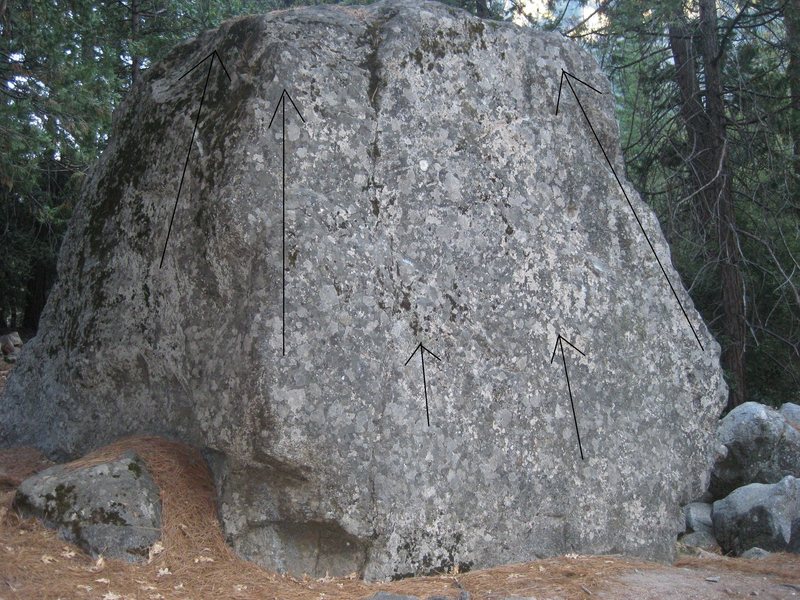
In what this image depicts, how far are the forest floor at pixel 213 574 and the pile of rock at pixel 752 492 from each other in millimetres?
658

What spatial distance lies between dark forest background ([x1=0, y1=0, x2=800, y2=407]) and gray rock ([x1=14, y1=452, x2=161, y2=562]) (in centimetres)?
450

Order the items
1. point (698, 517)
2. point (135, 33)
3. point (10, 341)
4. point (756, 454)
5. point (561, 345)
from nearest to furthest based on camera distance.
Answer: point (561, 345), point (698, 517), point (756, 454), point (135, 33), point (10, 341)

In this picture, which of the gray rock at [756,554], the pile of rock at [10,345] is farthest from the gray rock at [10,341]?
the gray rock at [756,554]

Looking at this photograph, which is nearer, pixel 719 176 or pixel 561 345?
pixel 561 345

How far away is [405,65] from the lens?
18.1 ft

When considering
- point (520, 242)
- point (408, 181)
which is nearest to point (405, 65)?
point (408, 181)

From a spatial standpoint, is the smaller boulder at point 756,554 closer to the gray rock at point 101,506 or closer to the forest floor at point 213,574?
the forest floor at point 213,574

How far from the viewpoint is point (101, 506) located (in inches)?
187

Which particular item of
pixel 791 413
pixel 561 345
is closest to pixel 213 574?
pixel 561 345

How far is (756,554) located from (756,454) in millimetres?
1705

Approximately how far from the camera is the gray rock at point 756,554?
5758 mm

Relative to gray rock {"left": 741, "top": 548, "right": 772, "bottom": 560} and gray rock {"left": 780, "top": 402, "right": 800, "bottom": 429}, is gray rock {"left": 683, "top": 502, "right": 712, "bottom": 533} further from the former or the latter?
gray rock {"left": 780, "top": 402, "right": 800, "bottom": 429}

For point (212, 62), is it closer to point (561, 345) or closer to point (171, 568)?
point (561, 345)

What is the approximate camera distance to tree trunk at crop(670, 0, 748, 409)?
1025 centimetres
